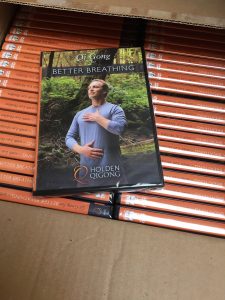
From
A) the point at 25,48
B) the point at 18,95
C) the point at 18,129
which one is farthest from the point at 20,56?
the point at 18,129

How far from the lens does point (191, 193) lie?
74cm

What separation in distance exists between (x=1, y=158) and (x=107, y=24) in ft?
1.68

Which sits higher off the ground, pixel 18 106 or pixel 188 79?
pixel 188 79

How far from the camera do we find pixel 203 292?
611 mm

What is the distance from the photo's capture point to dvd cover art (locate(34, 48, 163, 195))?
2.42 ft

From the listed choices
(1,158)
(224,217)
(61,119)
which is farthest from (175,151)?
(1,158)

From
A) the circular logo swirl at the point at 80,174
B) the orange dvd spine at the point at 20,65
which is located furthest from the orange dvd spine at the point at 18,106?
the circular logo swirl at the point at 80,174

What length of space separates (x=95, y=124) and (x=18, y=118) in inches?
8.1

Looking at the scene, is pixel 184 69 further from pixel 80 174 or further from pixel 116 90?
pixel 80 174

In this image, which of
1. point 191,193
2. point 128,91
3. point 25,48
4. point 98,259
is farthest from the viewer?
point 25,48

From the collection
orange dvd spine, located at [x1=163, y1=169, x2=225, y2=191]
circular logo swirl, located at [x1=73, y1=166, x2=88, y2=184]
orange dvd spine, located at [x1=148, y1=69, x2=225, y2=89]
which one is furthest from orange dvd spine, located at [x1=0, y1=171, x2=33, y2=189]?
orange dvd spine, located at [x1=148, y1=69, x2=225, y2=89]

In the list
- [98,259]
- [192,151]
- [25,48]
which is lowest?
[98,259]

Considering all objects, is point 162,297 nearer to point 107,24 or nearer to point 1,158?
point 1,158

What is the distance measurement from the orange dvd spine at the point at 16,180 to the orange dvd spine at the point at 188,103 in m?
0.37
